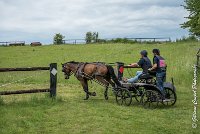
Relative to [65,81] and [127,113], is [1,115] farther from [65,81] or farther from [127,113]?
[65,81]

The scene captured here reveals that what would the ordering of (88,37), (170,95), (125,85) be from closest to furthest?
(170,95) → (125,85) → (88,37)

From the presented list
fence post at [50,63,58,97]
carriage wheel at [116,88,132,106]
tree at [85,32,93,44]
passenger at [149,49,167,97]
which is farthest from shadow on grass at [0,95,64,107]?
tree at [85,32,93,44]

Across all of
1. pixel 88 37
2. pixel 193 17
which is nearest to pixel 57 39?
pixel 88 37

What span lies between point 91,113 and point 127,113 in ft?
3.76

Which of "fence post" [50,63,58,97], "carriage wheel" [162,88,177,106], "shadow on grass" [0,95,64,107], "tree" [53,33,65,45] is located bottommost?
"shadow on grass" [0,95,64,107]

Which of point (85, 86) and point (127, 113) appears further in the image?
point (85, 86)

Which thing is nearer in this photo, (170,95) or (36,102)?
(36,102)

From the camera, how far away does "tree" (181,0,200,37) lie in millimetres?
39750

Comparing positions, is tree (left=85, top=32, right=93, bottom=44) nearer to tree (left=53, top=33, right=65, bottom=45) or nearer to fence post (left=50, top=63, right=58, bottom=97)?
tree (left=53, top=33, right=65, bottom=45)

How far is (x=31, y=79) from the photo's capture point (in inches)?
914

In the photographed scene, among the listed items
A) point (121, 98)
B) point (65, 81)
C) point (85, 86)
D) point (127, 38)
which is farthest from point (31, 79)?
point (127, 38)

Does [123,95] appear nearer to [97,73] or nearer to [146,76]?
[146,76]

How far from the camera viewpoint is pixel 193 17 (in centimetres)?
4153

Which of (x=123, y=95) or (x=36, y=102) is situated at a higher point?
(x=123, y=95)
